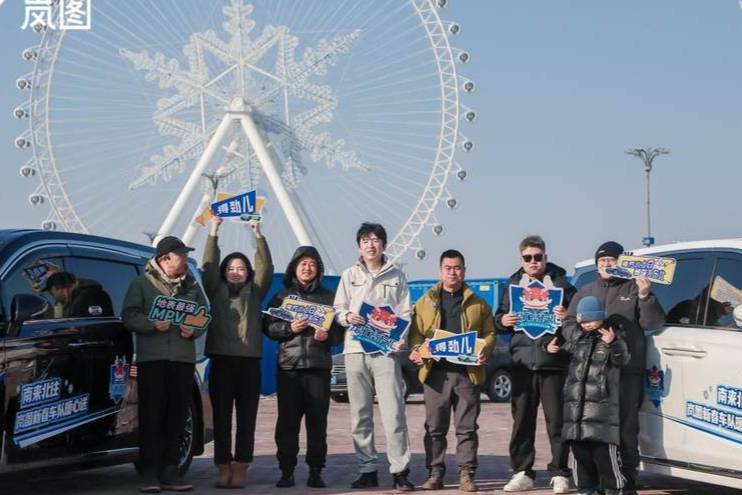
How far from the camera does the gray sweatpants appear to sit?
9.34m

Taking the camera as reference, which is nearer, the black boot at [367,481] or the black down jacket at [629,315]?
the black down jacket at [629,315]

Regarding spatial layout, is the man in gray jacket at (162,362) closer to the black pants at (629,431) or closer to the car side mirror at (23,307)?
the car side mirror at (23,307)

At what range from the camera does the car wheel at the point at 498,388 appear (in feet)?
71.5

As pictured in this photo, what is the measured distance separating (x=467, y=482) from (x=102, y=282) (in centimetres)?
285

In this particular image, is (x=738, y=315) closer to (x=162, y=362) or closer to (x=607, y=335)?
(x=607, y=335)

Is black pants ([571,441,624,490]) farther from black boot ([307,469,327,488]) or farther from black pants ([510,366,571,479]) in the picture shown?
black boot ([307,469,327,488])

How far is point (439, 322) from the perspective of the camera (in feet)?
30.7

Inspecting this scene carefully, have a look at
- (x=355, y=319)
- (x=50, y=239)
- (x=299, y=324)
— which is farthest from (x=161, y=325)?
(x=355, y=319)

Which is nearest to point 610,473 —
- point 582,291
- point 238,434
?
point 582,291

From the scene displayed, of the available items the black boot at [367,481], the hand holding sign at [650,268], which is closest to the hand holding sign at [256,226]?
the black boot at [367,481]

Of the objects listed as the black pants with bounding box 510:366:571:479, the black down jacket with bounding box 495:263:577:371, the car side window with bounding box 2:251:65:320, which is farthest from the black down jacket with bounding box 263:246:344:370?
the car side window with bounding box 2:251:65:320

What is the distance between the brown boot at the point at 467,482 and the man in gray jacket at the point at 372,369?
1.23 feet

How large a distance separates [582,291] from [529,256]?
0.62 meters

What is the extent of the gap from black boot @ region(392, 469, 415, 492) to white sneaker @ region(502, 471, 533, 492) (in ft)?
2.17
